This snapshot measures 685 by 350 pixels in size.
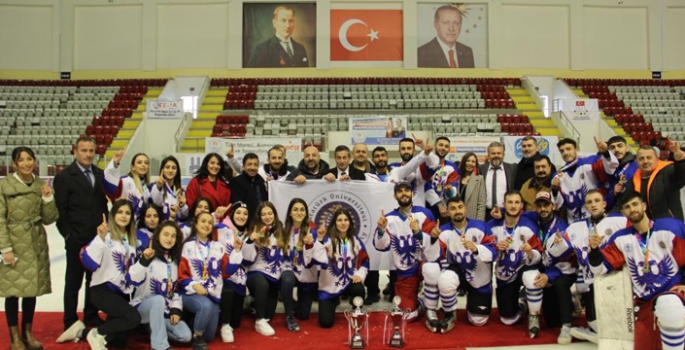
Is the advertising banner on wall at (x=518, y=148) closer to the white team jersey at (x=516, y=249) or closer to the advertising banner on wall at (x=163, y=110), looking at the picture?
the white team jersey at (x=516, y=249)

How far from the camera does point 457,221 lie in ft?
16.1

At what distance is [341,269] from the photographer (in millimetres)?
5000

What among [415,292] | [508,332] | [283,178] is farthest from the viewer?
[283,178]

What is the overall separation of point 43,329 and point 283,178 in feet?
8.59

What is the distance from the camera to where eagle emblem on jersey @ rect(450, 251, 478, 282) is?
15.9ft

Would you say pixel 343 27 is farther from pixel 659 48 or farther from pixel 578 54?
pixel 659 48

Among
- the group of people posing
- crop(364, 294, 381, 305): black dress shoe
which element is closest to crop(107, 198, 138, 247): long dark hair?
the group of people posing

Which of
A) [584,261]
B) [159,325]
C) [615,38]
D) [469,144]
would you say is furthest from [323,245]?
[615,38]

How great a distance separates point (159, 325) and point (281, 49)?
17614 millimetres

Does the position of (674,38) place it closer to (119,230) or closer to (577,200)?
(577,200)

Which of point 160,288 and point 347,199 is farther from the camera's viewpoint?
point 347,199

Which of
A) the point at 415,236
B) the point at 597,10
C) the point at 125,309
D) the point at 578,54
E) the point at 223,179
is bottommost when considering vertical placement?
the point at 125,309

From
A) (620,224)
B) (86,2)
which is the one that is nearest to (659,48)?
(620,224)

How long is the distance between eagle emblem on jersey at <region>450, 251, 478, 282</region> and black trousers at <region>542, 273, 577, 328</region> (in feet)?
2.06
